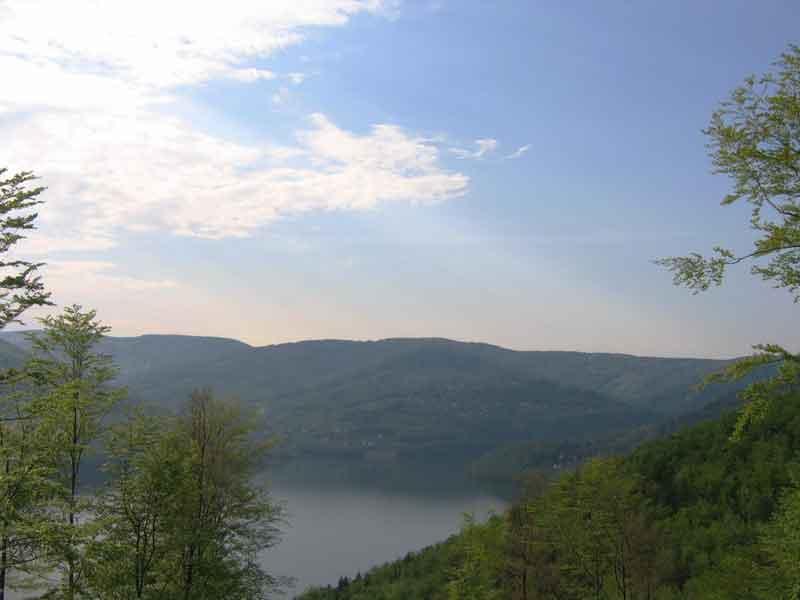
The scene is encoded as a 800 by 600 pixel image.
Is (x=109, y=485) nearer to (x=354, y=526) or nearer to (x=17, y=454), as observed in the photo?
(x=17, y=454)

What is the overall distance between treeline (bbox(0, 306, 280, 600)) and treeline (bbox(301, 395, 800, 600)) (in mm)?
8835

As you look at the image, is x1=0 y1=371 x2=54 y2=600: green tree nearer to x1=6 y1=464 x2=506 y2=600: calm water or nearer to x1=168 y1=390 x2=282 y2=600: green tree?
x1=168 y1=390 x2=282 y2=600: green tree

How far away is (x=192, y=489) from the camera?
1831 centimetres

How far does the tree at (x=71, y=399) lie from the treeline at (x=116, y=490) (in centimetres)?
4

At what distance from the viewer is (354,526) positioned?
104m

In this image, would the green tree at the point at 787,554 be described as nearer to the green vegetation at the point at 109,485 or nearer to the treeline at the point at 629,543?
the treeline at the point at 629,543

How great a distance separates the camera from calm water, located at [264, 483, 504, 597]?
77.9m

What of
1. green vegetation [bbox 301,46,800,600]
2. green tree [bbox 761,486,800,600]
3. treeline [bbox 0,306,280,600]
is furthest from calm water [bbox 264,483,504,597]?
green tree [bbox 761,486,800,600]

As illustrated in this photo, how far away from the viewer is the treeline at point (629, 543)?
19.4 meters

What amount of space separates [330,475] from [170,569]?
16596cm

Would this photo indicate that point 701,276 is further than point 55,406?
No

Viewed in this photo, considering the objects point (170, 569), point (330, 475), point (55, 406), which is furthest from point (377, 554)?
point (330, 475)

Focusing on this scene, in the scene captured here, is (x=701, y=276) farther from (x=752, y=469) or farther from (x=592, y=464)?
(x=752, y=469)

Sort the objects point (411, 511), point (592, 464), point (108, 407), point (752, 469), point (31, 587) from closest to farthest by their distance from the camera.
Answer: point (31, 587) < point (108, 407) < point (592, 464) < point (752, 469) < point (411, 511)
